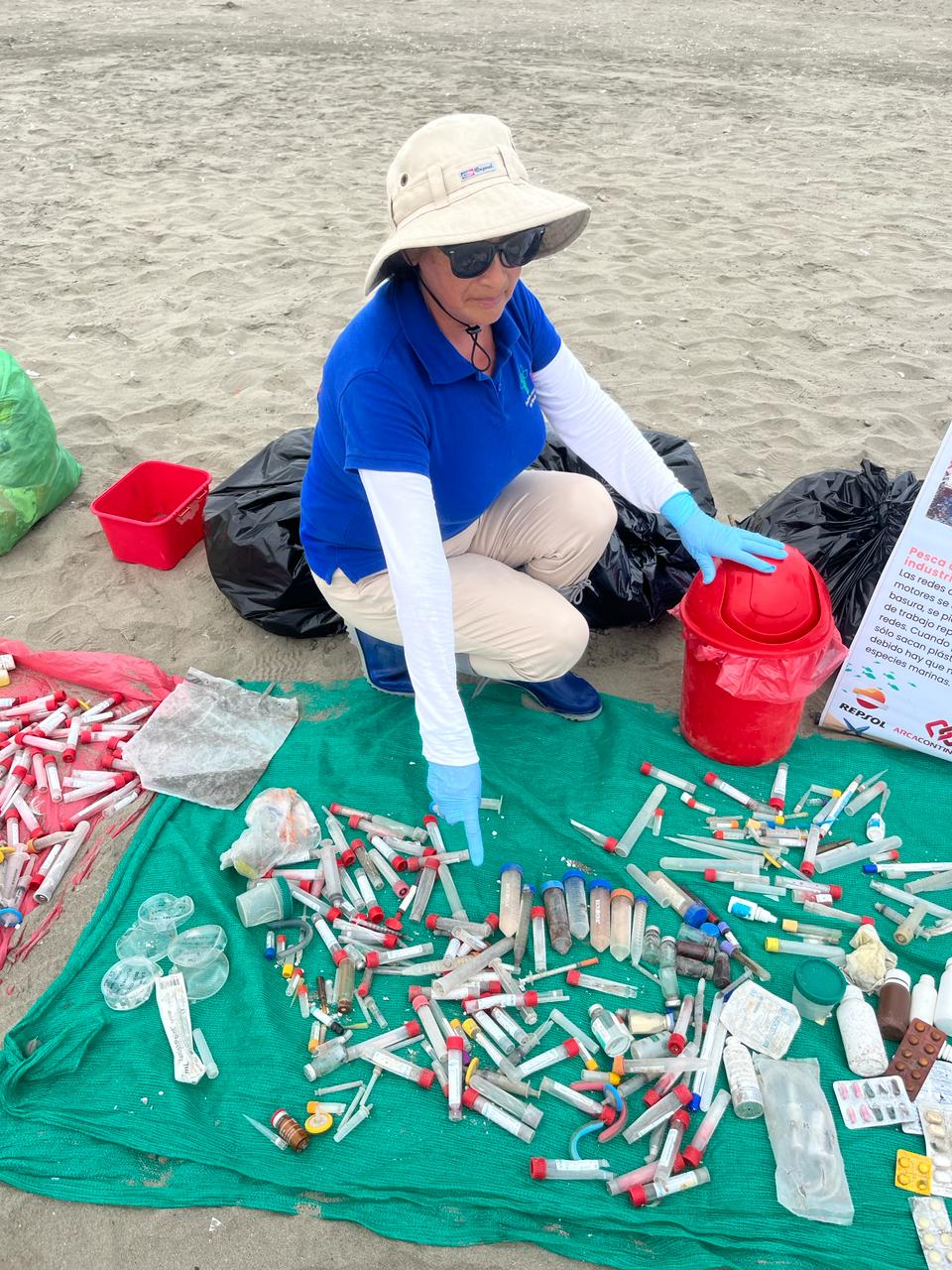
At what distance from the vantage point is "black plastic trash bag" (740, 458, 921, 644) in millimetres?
4234

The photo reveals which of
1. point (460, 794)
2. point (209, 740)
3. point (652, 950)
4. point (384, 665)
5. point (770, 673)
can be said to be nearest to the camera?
point (460, 794)

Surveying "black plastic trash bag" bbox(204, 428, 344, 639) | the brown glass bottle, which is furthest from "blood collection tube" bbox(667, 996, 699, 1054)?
"black plastic trash bag" bbox(204, 428, 344, 639)

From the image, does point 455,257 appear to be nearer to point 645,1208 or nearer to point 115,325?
point 645,1208

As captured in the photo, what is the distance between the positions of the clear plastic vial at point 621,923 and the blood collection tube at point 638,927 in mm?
19

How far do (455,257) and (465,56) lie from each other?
1341 cm

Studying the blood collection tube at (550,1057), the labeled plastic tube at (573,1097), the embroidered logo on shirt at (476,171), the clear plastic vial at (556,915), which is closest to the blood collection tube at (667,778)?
the clear plastic vial at (556,915)

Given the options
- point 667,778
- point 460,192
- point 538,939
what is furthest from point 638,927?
point 460,192

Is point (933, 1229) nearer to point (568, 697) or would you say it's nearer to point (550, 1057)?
point (550, 1057)

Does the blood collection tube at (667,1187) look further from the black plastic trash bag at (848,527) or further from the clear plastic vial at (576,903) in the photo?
the black plastic trash bag at (848,527)

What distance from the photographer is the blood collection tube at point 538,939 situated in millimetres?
3211

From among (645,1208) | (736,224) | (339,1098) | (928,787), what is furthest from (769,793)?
(736,224)

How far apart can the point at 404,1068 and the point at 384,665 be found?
1.80 m

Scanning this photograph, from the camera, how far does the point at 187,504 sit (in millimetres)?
4875

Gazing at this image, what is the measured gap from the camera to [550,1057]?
2965 millimetres
